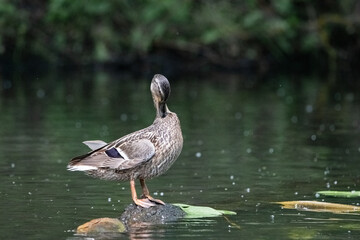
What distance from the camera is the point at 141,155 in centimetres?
1052

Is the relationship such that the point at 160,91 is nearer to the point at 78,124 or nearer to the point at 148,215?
the point at 148,215

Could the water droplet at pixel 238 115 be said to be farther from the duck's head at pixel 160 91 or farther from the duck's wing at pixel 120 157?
the duck's wing at pixel 120 157

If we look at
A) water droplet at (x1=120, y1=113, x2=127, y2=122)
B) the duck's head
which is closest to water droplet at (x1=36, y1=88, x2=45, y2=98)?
water droplet at (x1=120, y1=113, x2=127, y2=122)

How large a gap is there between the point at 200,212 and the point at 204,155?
→ 17.2 feet

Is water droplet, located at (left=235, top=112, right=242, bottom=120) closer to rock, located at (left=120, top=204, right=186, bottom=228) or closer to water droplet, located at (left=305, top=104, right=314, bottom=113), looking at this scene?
water droplet, located at (left=305, top=104, right=314, bottom=113)

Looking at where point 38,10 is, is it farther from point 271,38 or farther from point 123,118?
point 123,118

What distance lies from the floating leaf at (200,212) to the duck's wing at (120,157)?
2.33 ft

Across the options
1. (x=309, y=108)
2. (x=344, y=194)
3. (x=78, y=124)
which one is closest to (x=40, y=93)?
(x=309, y=108)

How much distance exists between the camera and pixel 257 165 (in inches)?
588

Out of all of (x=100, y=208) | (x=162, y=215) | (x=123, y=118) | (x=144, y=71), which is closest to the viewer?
(x=162, y=215)

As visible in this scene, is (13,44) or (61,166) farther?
(13,44)

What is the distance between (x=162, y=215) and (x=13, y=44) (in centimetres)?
2817

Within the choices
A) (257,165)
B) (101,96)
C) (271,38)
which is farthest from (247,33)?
(257,165)

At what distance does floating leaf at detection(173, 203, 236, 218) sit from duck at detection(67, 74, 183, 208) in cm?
30
